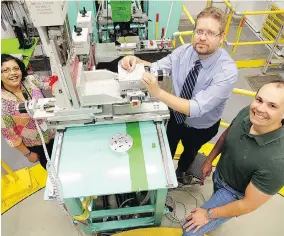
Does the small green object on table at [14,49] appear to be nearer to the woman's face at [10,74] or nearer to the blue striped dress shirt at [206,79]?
the woman's face at [10,74]

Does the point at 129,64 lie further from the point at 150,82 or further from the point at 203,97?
the point at 203,97

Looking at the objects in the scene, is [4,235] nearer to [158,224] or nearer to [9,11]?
[158,224]

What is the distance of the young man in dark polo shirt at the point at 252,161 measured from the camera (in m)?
1.45

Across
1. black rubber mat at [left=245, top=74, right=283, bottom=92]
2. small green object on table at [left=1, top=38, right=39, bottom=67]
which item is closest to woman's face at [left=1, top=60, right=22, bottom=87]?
small green object on table at [left=1, top=38, right=39, bottom=67]

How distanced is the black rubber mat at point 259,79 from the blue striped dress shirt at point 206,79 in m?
2.36

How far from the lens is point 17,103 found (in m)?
1.96

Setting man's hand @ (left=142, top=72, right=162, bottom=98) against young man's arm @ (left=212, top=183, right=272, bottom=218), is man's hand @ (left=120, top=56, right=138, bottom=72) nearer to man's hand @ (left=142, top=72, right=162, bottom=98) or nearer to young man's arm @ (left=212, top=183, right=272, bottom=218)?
man's hand @ (left=142, top=72, right=162, bottom=98)

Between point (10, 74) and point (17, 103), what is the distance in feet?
0.80

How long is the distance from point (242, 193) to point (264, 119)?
0.66 metres

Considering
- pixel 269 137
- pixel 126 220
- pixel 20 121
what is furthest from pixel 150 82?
pixel 126 220

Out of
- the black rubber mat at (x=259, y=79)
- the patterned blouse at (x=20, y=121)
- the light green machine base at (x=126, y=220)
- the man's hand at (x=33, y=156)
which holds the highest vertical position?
the patterned blouse at (x=20, y=121)

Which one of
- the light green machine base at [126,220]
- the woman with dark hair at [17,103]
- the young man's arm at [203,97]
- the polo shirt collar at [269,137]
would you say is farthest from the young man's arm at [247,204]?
the woman with dark hair at [17,103]

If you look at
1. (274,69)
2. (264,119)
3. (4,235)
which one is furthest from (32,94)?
(274,69)

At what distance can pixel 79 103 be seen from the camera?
63.1 inches
